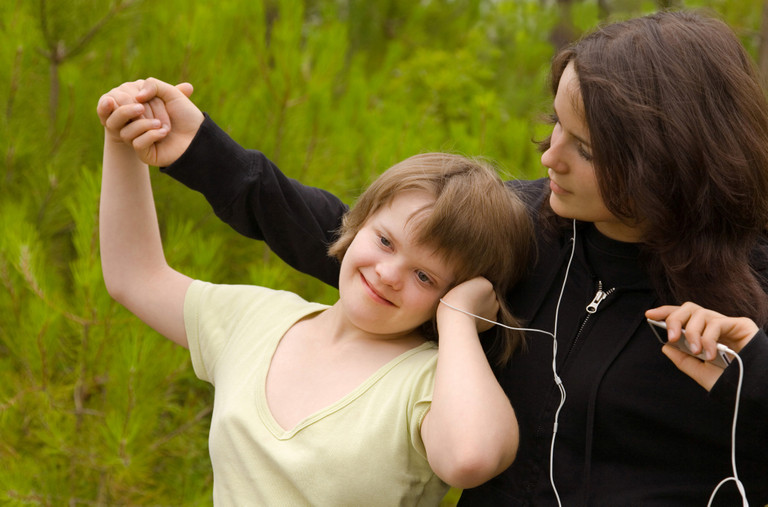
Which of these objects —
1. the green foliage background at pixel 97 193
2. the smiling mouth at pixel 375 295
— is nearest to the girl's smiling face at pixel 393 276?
the smiling mouth at pixel 375 295

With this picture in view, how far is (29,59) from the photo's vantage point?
90.0 inches

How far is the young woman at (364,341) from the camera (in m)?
1.36

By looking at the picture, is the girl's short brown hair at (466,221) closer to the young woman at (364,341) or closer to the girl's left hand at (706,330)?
the young woman at (364,341)

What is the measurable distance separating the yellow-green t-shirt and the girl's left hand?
0.40m

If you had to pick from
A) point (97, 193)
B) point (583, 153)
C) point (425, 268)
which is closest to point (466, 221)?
point (425, 268)

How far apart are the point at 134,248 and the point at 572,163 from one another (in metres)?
0.83

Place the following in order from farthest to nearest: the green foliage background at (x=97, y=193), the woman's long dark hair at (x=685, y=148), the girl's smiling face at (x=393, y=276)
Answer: the green foliage background at (x=97, y=193), the girl's smiling face at (x=393, y=276), the woman's long dark hair at (x=685, y=148)

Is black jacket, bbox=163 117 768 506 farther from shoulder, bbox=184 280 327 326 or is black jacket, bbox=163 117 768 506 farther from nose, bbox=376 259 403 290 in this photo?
nose, bbox=376 259 403 290

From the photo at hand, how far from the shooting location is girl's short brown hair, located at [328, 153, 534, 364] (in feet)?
4.81

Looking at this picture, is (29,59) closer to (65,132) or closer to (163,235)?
(65,132)

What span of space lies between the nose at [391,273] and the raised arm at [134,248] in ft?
1.48

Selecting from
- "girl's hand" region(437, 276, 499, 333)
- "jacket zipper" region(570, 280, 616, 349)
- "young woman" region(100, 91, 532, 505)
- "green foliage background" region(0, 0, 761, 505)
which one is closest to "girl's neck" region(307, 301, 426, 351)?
"young woman" region(100, 91, 532, 505)

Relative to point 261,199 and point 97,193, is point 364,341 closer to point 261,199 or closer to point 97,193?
point 261,199

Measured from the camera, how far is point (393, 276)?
143cm
